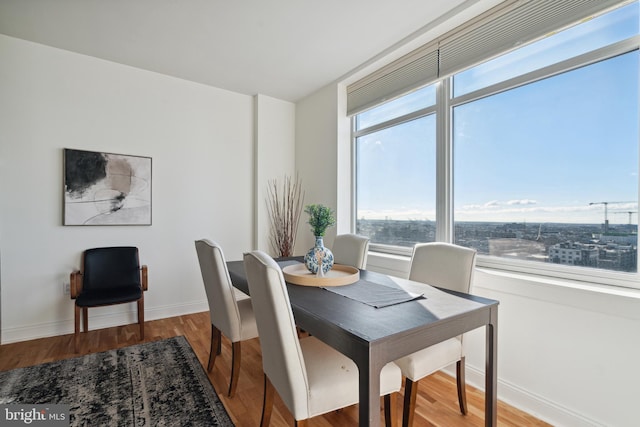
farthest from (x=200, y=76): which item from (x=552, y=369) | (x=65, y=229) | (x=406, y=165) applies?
(x=552, y=369)

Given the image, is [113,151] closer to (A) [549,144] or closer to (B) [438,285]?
(B) [438,285]

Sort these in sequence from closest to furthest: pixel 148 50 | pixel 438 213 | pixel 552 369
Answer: pixel 552 369, pixel 438 213, pixel 148 50

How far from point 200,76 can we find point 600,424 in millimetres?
4153

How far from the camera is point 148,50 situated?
2797 millimetres

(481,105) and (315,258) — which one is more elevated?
(481,105)

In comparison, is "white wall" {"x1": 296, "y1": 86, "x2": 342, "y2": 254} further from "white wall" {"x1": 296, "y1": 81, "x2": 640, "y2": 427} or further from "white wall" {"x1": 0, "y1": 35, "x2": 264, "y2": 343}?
"white wall" {"x1": 296, "y1": 81, "x2": 640, "y2": 427}

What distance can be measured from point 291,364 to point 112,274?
8.49 feet

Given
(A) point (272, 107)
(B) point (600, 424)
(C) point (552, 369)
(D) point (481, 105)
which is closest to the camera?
(B) point (600, 424)

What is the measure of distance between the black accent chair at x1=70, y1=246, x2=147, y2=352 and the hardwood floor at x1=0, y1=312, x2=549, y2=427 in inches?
7.1

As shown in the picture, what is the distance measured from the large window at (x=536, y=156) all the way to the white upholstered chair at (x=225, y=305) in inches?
64.3

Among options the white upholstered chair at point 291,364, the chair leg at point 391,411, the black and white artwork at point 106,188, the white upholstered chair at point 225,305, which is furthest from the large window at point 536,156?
the black and white artwork at point 106,188

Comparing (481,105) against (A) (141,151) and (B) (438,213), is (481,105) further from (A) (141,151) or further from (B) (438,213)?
(A) (141,151)

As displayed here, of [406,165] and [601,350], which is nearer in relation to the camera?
[601,350]

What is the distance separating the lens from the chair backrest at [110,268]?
2820 millimetres
